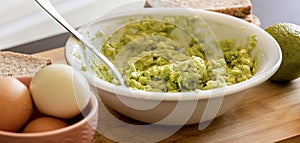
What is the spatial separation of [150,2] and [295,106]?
2.60 feet

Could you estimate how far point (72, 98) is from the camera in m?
1.12

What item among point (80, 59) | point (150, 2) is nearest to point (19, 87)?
point (80, 59)

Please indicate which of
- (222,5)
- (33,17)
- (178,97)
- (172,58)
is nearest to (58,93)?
(178,97)

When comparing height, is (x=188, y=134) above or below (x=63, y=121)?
below

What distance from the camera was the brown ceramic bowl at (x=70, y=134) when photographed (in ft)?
3.54

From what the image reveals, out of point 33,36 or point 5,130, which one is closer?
point 5,130

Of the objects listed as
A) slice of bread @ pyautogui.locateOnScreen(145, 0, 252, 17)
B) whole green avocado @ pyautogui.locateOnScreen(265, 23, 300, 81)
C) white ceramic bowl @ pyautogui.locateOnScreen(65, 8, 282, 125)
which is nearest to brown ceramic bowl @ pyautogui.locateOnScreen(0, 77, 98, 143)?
white ceramic bowl @ pyautogui.locateOnScreen(65, 8, 282, 125)

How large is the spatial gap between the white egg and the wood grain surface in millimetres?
307

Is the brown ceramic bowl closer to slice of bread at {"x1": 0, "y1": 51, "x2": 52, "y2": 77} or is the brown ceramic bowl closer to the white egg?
the white egg

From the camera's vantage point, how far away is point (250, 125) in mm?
1493

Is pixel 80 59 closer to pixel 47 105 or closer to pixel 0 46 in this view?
pixel 47 105

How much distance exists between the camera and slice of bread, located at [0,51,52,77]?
167cm

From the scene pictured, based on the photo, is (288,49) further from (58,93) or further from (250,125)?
(58,93)

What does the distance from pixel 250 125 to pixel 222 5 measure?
77 centimetres
